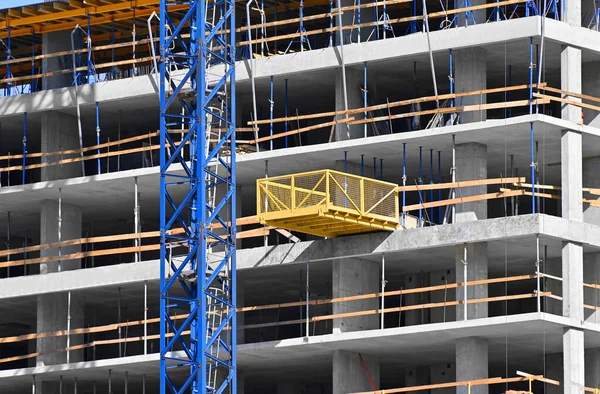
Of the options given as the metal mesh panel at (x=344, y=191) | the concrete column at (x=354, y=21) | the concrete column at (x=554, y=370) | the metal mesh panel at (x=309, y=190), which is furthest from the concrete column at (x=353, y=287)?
the concrete column at (x=354, y=21)

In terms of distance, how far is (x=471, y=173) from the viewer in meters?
54.5

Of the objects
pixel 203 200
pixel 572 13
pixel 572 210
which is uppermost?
pixel 572 13

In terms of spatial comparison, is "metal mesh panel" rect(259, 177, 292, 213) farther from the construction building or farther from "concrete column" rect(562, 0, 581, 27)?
"concrete column" rect(562, 0, 581, 27)

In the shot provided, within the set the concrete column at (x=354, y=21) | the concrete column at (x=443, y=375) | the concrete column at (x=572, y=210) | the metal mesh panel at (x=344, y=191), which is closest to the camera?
the concrete column at (x=572, y=210)

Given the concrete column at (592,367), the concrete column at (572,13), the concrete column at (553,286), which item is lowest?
the concrete column at (592,367)

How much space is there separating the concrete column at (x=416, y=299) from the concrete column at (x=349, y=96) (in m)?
5.01

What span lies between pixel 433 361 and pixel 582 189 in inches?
321

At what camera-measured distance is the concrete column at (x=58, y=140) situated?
62.2 meters

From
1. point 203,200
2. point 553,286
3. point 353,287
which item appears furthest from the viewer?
point 353,287

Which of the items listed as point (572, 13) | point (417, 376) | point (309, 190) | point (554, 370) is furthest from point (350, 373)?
point (572, 13)

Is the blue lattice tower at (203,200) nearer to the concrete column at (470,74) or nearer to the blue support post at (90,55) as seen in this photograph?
the blue support post at (90,55)

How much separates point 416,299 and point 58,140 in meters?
14.0

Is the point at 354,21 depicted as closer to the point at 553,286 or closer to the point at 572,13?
the point at 572,13

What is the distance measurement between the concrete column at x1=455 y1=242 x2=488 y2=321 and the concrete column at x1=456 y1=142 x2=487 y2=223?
1033 millimetres
